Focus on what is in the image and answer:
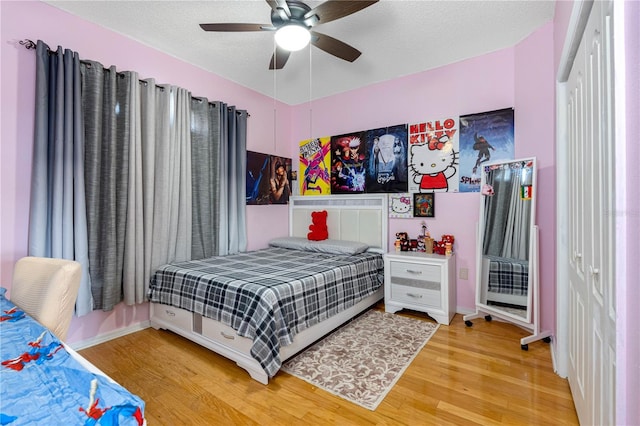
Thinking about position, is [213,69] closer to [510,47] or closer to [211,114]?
[211,114]

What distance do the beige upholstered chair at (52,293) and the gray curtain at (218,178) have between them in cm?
175

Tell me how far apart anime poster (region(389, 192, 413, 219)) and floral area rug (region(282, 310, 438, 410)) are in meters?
1.19

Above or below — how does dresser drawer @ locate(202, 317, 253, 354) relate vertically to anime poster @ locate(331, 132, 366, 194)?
below

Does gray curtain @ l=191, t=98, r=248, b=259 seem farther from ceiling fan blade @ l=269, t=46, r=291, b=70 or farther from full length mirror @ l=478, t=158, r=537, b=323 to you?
Result: full length mirror @ l=478, t=158, r=537, b=323

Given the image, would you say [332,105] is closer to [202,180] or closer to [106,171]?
[202,180]

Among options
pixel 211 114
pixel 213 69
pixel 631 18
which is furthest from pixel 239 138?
pixel 631 18

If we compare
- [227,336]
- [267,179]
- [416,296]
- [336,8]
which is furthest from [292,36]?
[416,296]

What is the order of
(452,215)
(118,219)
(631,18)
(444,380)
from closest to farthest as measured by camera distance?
(631,18) < (444,380) < (118,219) < (452,215)

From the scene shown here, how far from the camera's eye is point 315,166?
14.2ft

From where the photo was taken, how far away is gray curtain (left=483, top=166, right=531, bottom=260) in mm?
2623

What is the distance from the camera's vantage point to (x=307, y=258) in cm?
328

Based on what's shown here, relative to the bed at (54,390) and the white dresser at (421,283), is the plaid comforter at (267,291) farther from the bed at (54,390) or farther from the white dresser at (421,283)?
the bed at (54,390)

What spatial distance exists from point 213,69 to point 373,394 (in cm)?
354

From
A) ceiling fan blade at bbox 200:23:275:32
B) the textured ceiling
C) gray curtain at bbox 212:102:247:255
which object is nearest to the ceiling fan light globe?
ceiling fan blade at bbox 200:23:275:32
